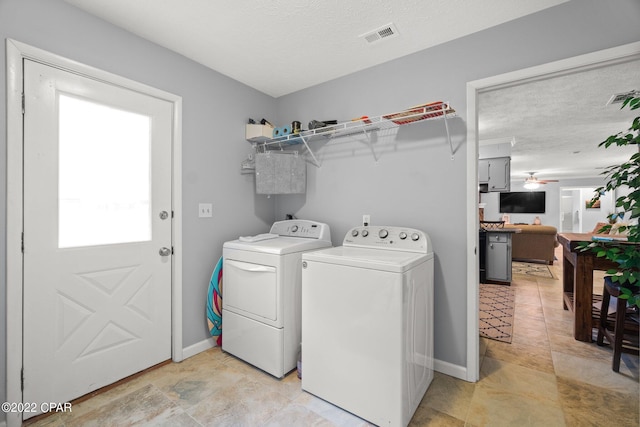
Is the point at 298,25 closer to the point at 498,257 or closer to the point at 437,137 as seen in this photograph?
the point at 437,137

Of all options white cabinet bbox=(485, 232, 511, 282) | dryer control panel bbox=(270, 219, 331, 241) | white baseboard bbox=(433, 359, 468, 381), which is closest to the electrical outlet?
dryer control panel bbox=(270, 219, 331, 241)

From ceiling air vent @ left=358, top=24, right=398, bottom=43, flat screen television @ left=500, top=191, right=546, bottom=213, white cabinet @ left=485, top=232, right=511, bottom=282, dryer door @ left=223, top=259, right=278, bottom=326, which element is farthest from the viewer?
flat screen television @ left=500, top=191, right=546, bottom=213

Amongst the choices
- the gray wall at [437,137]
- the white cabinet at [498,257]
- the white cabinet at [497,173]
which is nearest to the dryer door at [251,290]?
the gray wall at [437,137]

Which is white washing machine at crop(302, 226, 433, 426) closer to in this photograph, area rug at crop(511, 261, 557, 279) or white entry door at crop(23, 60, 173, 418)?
white entry door at crop(23, 60, 173, 418)

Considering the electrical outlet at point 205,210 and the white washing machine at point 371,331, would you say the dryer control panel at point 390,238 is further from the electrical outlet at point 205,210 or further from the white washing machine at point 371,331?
the electrical outlet at point 205,210

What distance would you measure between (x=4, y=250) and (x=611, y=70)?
4.55 metres

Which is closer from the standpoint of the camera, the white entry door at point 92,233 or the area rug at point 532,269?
the white entry door at point 92,233

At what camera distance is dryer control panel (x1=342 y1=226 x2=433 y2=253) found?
1.89m

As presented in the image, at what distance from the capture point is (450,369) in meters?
1.97

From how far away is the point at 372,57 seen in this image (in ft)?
7.14

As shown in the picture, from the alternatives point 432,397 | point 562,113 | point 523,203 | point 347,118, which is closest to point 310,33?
point 347,118

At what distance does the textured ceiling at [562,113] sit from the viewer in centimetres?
269

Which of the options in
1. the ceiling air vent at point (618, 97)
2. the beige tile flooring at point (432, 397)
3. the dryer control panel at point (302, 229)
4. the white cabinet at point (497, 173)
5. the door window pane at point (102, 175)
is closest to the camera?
the beige tile flooring at point (432, 397)

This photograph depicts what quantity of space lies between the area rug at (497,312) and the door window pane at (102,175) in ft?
10.00
